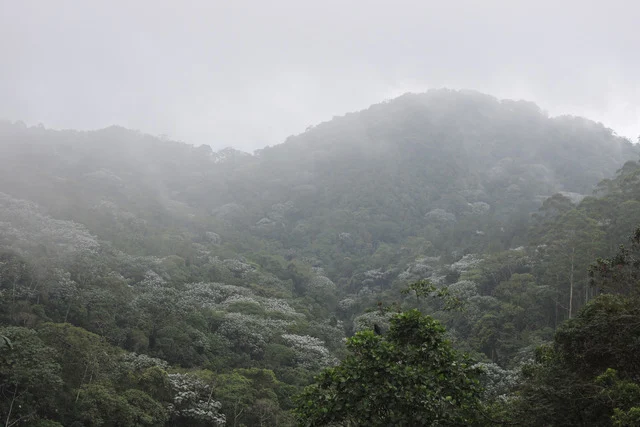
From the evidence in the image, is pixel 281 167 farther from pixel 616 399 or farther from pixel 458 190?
pixel 616 399

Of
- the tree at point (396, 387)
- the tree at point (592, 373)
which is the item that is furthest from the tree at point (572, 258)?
the tree at point (396, 387)

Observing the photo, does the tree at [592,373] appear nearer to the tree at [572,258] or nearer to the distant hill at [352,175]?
the tree at [572,258]

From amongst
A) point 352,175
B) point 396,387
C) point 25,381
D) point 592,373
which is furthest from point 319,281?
point 396,387

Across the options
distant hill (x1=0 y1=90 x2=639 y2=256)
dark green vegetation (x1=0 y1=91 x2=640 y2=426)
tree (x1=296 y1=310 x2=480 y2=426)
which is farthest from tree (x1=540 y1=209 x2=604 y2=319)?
tree (x1=296 y1=310 x2=480 y2=426)

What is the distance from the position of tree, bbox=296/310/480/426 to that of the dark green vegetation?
3 centimetres

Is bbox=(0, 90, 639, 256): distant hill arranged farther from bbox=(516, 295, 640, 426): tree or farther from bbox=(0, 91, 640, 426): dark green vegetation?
bbox=(516, 295, 640, 426): tree

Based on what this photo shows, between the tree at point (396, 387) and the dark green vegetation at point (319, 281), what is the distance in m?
0.03

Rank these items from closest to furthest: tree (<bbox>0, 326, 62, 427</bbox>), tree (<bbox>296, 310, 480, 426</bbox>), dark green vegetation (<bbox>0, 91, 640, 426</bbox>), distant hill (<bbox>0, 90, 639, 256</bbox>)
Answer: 1. tree (<bbox>296, 310, 480, 426</bbox>)
2. dark green vegetation (<bbox>0, 91, 640, 426</bbox>)
3. tree (<bbox>0, 326, 62, 427</bbox>)
4. distant hill (<bbox>0, 90, 639, 256</bbox>)

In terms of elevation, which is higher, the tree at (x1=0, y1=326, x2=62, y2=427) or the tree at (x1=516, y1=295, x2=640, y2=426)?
the tree at (x1=516, y1=295, x2=640, y2=426)

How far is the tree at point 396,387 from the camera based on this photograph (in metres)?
8.17

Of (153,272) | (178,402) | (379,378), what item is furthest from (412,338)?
(153,272)

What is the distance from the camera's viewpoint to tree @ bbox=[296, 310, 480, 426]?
817 cm

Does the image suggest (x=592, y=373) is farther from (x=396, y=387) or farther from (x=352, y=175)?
(x=352, y=175)

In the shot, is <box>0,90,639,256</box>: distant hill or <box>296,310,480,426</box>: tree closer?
<box>296,310,480,426</box>: tree
